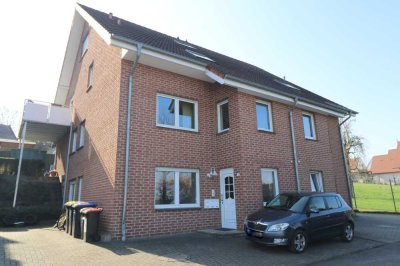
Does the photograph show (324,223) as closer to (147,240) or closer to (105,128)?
A: (147,240)

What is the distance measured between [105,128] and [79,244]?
422 cm

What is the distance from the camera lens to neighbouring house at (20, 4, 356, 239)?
9867mm

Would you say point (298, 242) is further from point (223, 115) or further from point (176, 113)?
point (176, 113)

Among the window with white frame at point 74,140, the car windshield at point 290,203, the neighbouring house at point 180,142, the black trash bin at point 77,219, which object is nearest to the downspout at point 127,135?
the neighbouring house at point 180,142

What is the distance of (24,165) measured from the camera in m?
20.5

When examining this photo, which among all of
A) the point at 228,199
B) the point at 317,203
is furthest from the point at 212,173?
the point at 317,203

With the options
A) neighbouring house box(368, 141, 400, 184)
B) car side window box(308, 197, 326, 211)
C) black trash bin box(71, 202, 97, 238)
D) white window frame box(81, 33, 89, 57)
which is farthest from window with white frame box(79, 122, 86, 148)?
neighbouring house box(368, 141, 400, 184)

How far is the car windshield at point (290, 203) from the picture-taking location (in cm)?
827

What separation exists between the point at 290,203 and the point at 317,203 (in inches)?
32.6

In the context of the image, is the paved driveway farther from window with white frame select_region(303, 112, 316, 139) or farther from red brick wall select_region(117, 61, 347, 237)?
window with white frame select_region(303, 112, 316, 139)

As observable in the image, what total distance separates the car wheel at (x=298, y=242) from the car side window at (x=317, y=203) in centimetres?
88

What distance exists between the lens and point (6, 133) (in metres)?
40.4

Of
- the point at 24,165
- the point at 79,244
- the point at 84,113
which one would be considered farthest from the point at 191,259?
the point at 24,165

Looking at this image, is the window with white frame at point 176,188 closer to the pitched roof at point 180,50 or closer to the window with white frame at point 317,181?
the pitched roof at point 180,50
